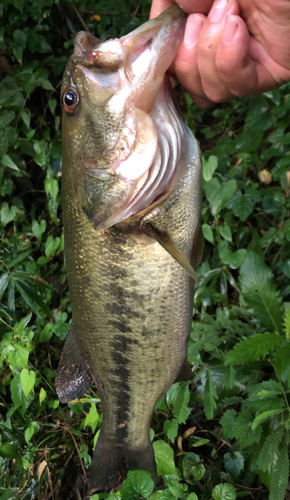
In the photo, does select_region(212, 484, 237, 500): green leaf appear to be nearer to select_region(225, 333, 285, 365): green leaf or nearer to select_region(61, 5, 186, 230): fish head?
select_region(225, 333, 285, 365): green leaf

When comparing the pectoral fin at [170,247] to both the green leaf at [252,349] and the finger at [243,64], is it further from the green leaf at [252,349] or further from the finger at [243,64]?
the green leaf at [252,349]

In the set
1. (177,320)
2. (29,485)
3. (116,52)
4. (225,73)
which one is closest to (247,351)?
(177,320)

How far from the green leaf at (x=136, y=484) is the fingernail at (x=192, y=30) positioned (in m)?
1.71

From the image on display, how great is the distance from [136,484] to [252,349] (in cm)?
84

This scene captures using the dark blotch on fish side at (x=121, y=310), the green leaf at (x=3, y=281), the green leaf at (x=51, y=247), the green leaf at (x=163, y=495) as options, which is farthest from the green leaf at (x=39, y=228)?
the green leaf at (x=163, y=495)

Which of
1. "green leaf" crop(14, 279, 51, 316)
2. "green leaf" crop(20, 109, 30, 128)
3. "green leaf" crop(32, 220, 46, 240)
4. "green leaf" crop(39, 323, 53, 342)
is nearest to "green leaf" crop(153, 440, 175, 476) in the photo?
"green leaf" crop(39, 323, 53, 342)

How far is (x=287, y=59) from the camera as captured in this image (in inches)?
36.2

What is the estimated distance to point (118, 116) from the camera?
3.13 ft

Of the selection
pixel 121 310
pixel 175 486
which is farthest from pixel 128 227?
pixel 175 486

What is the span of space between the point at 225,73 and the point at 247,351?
4.31 feet

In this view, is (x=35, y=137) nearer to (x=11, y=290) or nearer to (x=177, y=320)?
(x=11, y=290)

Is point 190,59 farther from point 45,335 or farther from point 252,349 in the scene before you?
point 45,335

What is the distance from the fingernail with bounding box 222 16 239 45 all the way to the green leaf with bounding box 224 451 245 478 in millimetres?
1983

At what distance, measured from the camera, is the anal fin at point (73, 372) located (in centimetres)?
142
